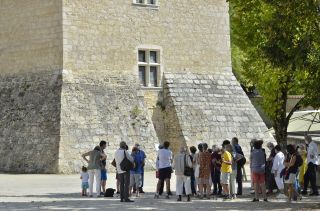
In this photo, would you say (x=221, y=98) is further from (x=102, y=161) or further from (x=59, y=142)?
(x=102, y=161)

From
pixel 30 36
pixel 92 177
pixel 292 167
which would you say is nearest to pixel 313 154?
pixel 292 167

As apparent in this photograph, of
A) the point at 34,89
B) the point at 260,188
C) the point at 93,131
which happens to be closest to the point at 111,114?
the point at 93,131

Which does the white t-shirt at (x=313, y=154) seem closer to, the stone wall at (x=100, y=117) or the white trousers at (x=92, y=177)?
the white trousers at (x=92, y=177)

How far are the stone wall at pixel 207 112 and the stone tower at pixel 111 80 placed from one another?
0.05 meters

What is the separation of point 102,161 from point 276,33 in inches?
250

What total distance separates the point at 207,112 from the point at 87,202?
15.3 m

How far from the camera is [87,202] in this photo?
66.7 feet

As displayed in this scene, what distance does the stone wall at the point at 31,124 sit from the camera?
102 feet

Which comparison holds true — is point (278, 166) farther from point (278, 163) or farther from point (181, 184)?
point (181, 184)

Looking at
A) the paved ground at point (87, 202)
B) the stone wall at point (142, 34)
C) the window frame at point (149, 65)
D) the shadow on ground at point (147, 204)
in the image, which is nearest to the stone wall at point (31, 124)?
the stone wall at point (142, 34)

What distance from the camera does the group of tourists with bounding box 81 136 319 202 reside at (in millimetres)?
20281

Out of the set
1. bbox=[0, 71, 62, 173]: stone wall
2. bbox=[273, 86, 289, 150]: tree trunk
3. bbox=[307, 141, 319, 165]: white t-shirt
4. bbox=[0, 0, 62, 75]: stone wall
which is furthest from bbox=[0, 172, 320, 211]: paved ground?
bbox=[0, 0, 62, 75]: stone wall

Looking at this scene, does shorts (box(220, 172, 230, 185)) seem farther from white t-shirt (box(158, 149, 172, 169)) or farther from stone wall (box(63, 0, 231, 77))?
stone wall (box(63, 0, 231, 77))

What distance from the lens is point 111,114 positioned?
32.6 meters
